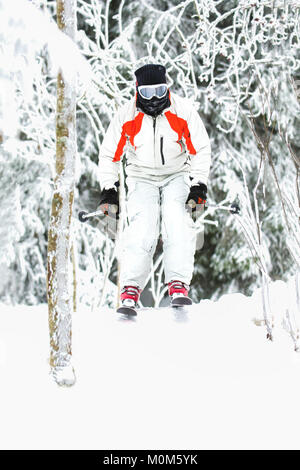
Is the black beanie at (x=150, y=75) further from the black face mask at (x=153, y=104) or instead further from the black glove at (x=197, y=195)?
the black glove at (x=197, y=195)

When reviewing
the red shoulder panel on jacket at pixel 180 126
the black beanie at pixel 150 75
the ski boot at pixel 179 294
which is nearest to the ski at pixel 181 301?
the ski boot at pixel 179 294

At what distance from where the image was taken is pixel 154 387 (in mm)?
2217

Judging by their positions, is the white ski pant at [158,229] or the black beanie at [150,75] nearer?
the black beanie at [150,75]

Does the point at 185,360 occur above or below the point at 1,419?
above

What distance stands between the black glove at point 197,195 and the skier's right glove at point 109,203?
41cm

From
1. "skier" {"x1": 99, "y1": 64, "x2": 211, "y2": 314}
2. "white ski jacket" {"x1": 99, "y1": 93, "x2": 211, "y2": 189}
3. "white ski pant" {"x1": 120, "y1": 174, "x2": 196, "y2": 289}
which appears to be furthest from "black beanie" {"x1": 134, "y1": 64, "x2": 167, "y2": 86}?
"white ski pant" {"x1": 120, "y1": 174, "x2": 196, "y2": 289}

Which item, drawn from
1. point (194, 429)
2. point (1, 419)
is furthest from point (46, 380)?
point (194, 429)

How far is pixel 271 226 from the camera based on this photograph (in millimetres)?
8203

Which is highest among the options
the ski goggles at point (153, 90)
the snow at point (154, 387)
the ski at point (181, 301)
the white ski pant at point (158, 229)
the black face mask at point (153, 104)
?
the ski goggles at point (153, 90)

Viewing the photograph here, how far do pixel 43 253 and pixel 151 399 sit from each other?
630 cm

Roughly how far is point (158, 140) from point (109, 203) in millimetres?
442

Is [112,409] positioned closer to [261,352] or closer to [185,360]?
[185,360]

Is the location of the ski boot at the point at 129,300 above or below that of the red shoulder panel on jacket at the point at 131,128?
below

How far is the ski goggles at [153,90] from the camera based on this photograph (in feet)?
9.10
